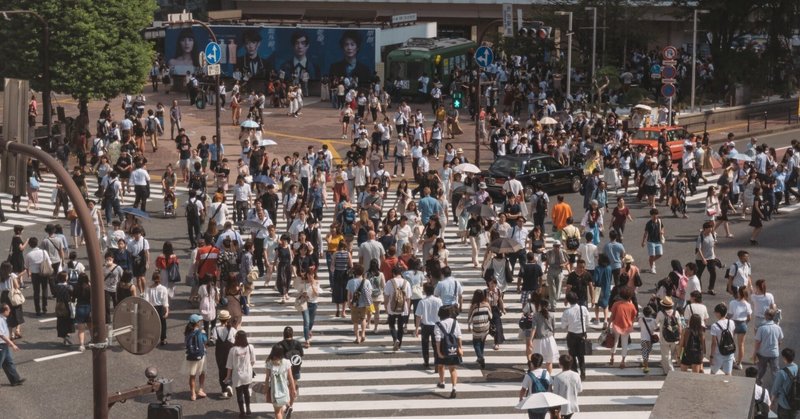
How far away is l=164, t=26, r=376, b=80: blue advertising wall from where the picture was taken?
63188 mm

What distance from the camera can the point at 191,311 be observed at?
2792 centimetres

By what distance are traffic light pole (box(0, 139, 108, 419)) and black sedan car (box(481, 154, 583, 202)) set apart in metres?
24.9

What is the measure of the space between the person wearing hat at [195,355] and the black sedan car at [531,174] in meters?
17.7

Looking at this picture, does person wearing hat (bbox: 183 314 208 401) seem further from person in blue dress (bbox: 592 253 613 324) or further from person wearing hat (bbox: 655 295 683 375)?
person in blue dress (bbox: 592 253 613 324)

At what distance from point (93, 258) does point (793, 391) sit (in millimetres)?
11443

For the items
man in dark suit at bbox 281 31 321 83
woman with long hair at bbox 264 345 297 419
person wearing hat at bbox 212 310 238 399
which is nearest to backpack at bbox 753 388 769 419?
woman with long hair at bbox 264 345 297 419

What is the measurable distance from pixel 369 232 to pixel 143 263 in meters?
4.85

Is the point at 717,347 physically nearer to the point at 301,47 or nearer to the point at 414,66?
→ the point at 414,66

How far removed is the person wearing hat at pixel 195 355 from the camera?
72.7 ft

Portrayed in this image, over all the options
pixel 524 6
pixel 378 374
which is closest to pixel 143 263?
pixel 378 374

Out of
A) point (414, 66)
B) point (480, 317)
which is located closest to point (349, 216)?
point (480, 317)

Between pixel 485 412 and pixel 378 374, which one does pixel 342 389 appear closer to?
pixel 378 374

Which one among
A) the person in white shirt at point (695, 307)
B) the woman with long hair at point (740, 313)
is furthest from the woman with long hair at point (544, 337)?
the woman with long hair at point (740, 313)

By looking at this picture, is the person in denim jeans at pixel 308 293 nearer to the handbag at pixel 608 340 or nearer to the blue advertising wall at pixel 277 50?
the handbag at pixel 608 340
